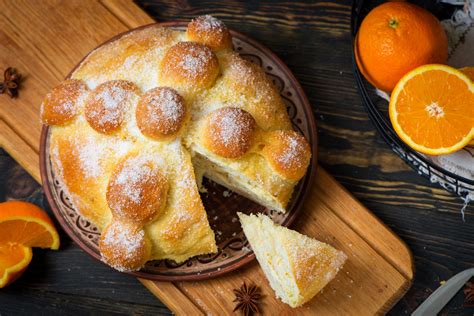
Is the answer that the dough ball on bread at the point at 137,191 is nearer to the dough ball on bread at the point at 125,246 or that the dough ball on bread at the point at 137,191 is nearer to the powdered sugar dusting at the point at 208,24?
the dough ball on bread at the point at 125,246

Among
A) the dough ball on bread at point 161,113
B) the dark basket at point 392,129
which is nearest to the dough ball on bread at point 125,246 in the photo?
the dough ball on bread at point 161,113

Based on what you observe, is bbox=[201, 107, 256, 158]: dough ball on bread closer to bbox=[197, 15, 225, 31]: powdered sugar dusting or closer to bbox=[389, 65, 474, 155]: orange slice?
bbox=[197, 15, 225, 31]: powdered sugar dusting

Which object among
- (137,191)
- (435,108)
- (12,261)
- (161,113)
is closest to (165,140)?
(161,113)

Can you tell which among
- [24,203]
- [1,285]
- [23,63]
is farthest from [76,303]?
[23,63]

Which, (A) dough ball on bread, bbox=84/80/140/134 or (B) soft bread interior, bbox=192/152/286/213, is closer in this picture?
(A) dough ball on bread, bbox=84/80/140/134

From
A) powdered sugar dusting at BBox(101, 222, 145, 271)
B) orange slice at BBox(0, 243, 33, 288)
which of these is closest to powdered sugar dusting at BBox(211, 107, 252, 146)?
powdered sugar dusting at BBox(101, 222, 145, 271)

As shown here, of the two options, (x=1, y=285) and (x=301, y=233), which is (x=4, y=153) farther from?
(x=301, y=233)

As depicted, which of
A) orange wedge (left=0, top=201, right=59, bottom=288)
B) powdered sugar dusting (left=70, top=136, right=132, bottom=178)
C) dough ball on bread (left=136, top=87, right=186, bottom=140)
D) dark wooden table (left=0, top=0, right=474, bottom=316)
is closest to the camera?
dough ball on bread (left=136, top=87, right=186, bottom=140)

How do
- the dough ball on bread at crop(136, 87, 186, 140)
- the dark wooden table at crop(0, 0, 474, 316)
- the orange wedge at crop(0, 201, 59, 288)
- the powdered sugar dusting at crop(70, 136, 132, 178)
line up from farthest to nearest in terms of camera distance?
1. the dark wooden table at crop(0, 0, 474, 316)
2. the orange wedge at crop(0, 201, 59, 288)
3. the powdered sugar dusting at crop(70, 136, 132, 178)
4. the dough ball on bread at crop(136, 87, 186, 140)
